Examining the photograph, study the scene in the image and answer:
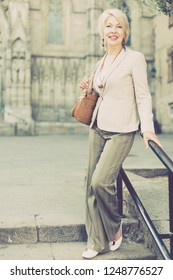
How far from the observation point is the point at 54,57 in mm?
20109

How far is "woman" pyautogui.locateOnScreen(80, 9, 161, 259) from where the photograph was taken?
2773mm

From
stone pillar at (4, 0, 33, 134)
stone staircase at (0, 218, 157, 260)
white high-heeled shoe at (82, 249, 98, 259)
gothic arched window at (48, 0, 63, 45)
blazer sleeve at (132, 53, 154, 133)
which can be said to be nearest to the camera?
blazer sleeve at (132, 53, 154, 133)

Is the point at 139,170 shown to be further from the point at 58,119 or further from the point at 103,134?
the point at 58,119

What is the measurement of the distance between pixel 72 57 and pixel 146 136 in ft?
59.7

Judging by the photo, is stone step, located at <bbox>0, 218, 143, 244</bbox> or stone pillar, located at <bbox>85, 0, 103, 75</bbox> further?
stone pillar, located at <bbox>85, 0, 103, 75</bbox>

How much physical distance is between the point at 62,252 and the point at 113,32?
1.85 metres

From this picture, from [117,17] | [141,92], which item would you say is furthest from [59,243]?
[117,17]

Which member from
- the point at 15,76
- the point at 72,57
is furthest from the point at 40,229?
the point at 72,57

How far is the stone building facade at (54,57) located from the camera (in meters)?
18.9

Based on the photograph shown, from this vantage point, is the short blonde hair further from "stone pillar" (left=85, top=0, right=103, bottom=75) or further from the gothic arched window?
the gothic arched window

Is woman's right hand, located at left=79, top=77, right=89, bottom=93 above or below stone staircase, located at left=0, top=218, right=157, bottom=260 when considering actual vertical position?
above

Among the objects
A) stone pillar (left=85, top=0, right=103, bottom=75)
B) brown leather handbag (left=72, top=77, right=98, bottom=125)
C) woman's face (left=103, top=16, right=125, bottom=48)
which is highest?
stone pillar (left=85, top=0, right=103, bottom=75)

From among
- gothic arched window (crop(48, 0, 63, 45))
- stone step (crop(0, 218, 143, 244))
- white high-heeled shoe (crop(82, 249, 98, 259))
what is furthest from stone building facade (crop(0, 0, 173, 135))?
white high-heeled shoe (crop(82, 249, 98, 259))

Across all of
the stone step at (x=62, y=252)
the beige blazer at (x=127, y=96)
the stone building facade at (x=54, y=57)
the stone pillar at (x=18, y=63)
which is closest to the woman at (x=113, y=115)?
the beige blazer at (x=127, y=96)
